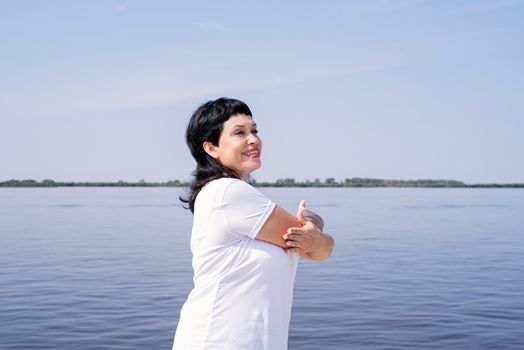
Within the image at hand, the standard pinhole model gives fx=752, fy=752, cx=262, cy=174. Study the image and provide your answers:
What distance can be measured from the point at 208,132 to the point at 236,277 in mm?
572

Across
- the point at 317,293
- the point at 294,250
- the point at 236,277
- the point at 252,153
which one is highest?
the point at 252,153

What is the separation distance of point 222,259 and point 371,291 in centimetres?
978

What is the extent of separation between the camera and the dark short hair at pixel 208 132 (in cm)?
280

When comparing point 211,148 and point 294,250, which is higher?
point 211,148

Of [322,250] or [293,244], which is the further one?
[322,250]

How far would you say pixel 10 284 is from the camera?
12867mm

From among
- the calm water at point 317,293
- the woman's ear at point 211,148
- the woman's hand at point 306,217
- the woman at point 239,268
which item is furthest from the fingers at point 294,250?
the calm water at point 317,293

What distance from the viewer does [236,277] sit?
102 inches

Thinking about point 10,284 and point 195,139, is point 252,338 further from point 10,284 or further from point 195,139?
point 10,284

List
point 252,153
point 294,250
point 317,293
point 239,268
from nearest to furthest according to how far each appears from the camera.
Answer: point 239,268
point 294,250
point 252,153
point 317,293

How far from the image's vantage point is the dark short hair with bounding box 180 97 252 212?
2.80 meters

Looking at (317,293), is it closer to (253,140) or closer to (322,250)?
(322,250)

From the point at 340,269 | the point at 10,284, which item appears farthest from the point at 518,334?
the point at 10,284

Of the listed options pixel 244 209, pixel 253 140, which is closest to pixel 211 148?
pixel 253 140
